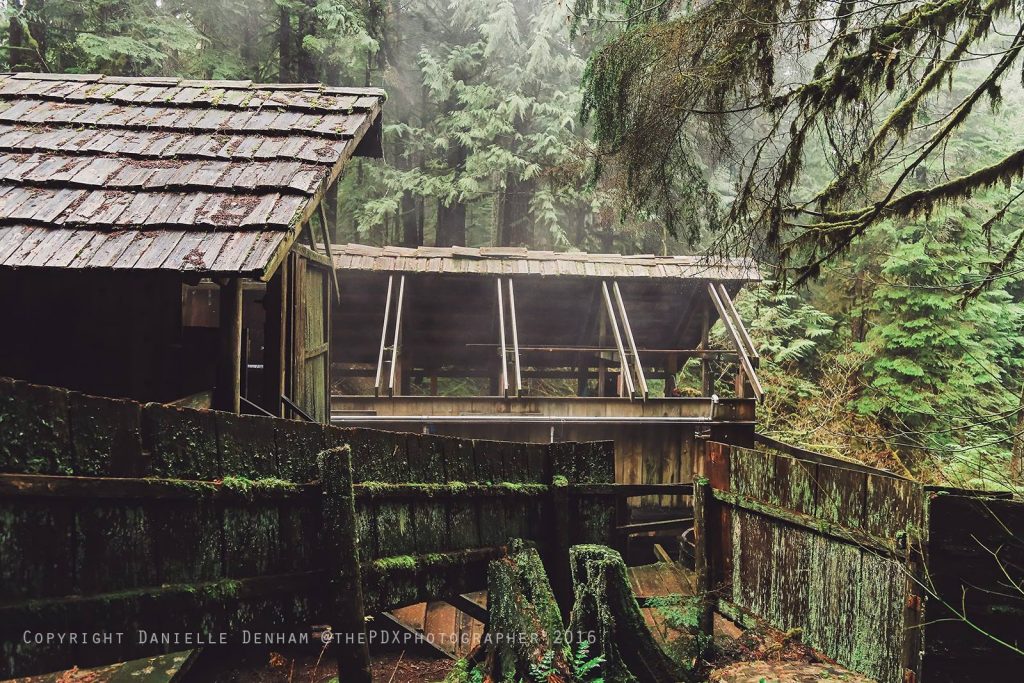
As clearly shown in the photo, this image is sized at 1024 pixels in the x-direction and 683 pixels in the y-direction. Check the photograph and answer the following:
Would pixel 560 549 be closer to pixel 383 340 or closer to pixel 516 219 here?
pixel 383 340

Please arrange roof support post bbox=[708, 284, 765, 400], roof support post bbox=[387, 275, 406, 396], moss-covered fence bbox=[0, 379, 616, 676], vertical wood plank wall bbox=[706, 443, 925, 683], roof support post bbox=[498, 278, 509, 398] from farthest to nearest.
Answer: roof support post bbox=[708, 284, 765, 400], roof support post bbox=[498, 278, 509, 398], roof support post bbox=[387, 275, 406, 396], vertical wood plank wall bbox=[706, 443, 925, 683], moss-covered fence bbox=[0, 379, 616, 676]

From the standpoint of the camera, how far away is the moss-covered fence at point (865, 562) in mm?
3104

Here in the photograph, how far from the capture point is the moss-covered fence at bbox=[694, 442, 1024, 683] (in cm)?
310

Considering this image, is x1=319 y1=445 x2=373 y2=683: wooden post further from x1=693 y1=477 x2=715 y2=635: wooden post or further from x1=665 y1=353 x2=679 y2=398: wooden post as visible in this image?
x1=665 y1=353 x2=679 y2=398: wooden post

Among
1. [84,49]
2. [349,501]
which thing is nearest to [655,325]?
[349,501]

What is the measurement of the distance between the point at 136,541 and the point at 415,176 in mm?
17733

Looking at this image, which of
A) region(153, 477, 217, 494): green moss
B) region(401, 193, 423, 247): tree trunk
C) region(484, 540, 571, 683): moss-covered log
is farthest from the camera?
region(401, 193, 423, 247): tree trunk

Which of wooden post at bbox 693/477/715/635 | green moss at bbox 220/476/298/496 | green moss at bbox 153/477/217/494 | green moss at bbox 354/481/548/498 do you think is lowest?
wooden post at bbox 693/477/715/635

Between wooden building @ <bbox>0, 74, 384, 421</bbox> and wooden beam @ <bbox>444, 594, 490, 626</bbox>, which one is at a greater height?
wooden building @ <bbox>0, 74, 384, 421</bbox>

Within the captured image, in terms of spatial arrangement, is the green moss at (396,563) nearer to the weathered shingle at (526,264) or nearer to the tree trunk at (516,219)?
the weathered shingle at (526,264)

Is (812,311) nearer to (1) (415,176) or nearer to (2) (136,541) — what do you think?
(1) (415,176)

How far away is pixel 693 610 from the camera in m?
4.87

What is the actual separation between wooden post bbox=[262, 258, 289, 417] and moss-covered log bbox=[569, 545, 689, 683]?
133 inches

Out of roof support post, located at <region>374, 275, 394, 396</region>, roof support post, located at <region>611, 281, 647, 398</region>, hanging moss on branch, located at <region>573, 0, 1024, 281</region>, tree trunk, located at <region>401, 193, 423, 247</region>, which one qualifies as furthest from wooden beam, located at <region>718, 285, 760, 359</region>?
tree trunk, located at <region>401, 193, 423, 247</region>
